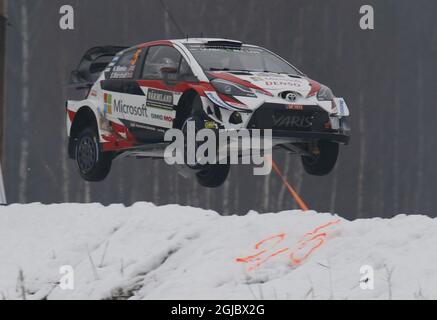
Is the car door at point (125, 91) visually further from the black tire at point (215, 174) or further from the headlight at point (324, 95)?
the headlight at point (324, 95)

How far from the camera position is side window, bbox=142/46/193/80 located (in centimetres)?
1156

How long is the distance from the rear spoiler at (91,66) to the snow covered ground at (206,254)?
174 centimetres

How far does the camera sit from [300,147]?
472 inches

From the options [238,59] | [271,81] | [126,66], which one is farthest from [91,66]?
[271,81]

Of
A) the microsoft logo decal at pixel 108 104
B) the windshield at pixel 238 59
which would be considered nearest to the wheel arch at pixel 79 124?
the microsoft logo decal at pixel 108 104

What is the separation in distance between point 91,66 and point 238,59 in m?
2.27

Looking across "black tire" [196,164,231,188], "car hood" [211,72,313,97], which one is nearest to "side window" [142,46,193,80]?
"car hood" [211,72,313,97]

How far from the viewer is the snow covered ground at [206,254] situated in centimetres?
939

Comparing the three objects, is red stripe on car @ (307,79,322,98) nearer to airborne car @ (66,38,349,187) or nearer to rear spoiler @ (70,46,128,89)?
airborne car @ (66,38,349,187)

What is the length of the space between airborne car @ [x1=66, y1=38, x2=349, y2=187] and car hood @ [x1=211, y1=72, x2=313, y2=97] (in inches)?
0.4

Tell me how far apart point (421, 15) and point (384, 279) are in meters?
14.4

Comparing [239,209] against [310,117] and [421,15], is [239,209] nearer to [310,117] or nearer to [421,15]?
[421,15]

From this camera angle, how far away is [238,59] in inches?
465

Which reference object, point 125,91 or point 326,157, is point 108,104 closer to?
Answer: point 125,91
